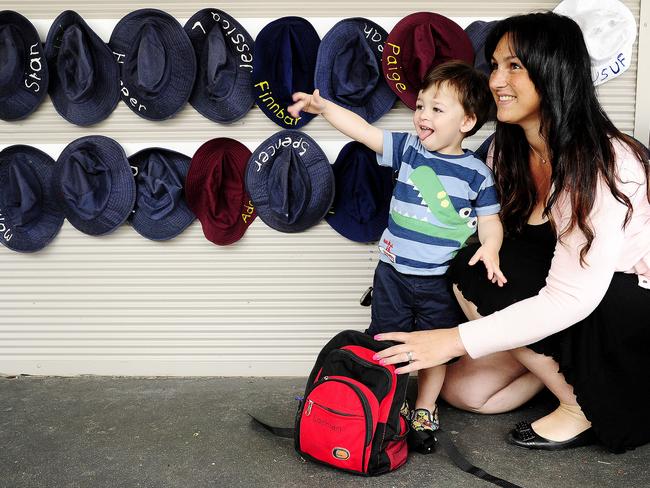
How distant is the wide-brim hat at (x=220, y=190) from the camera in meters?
2.60

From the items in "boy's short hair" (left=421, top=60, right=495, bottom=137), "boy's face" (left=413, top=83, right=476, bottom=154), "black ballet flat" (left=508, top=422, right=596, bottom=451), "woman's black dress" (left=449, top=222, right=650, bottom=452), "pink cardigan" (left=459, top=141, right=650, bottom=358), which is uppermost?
"boy's short hair" (left=421, top=60, right=495, bottom=137)

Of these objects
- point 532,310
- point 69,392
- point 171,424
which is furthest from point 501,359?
point 69,392

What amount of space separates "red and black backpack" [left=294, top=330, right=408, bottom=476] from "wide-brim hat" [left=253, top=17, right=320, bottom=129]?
3.28ft

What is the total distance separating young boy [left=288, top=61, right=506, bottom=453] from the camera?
219cm

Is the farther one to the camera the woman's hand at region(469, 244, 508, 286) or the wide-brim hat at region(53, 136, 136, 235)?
the wide-brim hat at region(53, 136, 136, 235)

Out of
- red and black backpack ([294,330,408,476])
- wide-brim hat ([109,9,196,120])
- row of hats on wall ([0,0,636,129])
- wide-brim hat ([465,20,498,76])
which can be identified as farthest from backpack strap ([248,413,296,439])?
wide-brim hat ([465,20,498,76])

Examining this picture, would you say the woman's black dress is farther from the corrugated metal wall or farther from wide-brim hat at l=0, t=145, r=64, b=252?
wide-brim hat at l=0, t=145, r=64, b=252

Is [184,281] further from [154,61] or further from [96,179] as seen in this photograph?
[154,61]

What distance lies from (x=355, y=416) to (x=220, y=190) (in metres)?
1.06

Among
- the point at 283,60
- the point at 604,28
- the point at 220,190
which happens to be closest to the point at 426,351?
the point at 220,190

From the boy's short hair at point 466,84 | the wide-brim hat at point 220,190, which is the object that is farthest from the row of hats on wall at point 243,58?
the boy's short hair at point 466,84

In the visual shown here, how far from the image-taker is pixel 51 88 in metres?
2.64

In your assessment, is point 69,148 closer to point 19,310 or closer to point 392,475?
point 19,310

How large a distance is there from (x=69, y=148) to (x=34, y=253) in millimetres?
458
